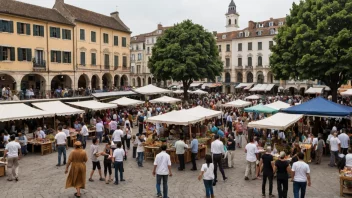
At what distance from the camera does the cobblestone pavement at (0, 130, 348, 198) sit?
33.1 ft

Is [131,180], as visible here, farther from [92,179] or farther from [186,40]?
[186,40]

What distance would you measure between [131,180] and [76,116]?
1537cm

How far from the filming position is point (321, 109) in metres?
15.4

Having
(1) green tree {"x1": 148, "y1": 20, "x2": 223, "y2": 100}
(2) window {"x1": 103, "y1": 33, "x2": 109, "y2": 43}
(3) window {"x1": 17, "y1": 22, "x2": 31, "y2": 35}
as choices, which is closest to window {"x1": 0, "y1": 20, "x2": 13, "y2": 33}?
(3) window {"x1": 17, "y1": 22, "x2": 31, "y2": 35}

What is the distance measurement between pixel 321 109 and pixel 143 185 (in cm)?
962

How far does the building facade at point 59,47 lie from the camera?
2888 centimetres

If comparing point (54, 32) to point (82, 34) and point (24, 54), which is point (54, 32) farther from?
point (24, 54)

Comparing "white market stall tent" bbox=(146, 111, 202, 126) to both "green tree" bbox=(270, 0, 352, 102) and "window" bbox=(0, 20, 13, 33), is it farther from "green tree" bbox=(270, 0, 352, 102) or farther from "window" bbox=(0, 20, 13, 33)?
"window" bbox=(0, 20, 13, 33)

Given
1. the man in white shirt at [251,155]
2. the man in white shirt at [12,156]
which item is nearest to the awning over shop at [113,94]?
the man in white shirt at [12,156]

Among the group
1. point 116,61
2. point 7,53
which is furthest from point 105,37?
point 7,53

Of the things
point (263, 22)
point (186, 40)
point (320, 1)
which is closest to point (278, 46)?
point (320, 1)

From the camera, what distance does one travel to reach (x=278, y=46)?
25.0 metres

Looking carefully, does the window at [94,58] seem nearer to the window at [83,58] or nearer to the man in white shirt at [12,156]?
the window at [83,58]

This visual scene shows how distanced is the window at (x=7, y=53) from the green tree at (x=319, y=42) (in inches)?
924
